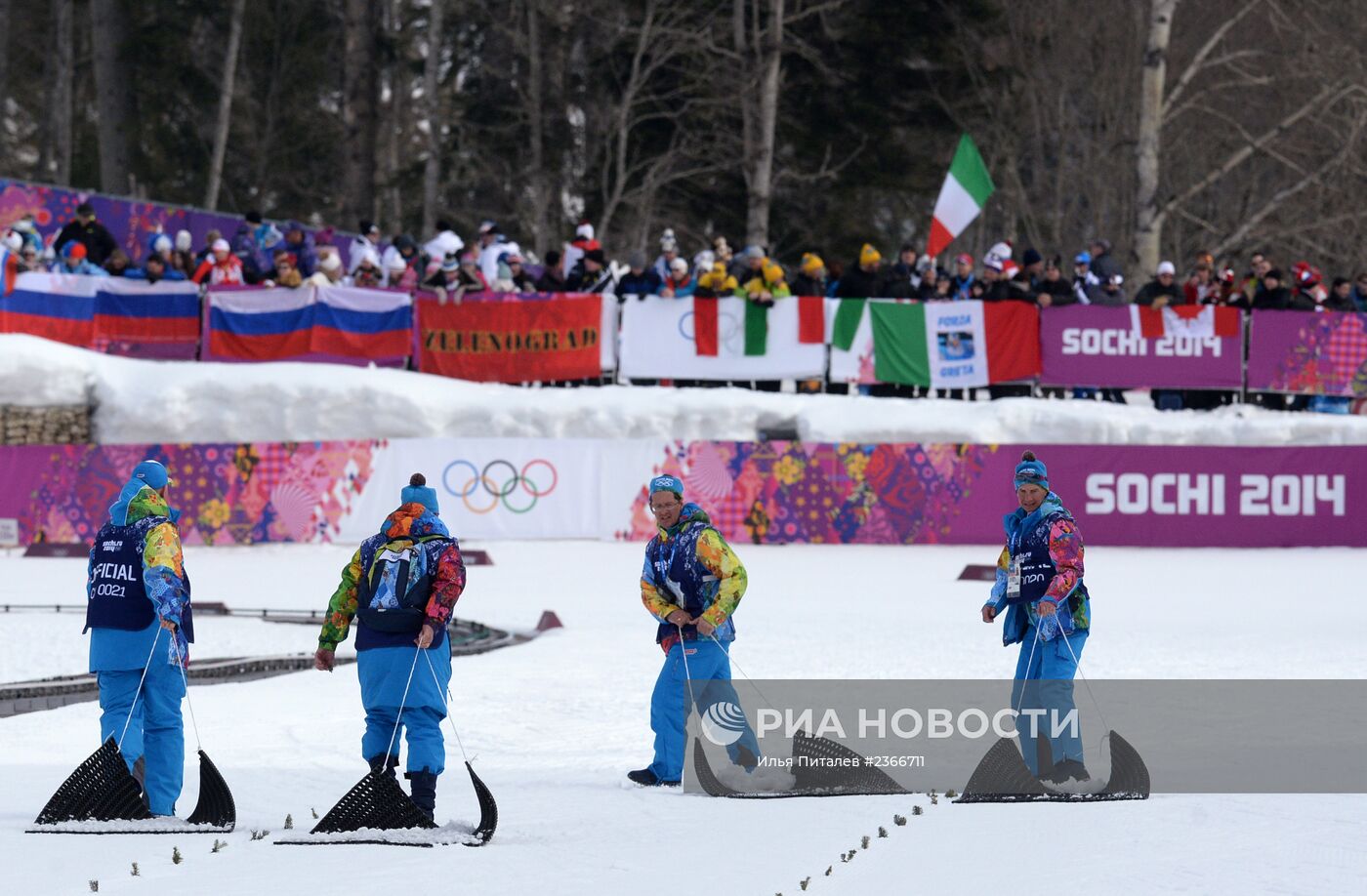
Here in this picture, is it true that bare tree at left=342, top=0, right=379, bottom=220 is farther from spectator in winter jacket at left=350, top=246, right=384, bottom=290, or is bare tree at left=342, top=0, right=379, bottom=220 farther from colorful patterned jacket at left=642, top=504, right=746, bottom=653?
colorful patterned jacket at left=642, top=504, right=746, bottom=653

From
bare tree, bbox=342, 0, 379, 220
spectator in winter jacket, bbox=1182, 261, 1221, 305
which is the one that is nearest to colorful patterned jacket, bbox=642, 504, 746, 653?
spectator in winter jacket, bbox=1182, 261, 1221, 305

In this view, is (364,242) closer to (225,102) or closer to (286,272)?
(286,272)

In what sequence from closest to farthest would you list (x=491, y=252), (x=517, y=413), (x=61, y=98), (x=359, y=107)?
1. (x=517, y=413)
2. (x=491, y=252)
3. (x=359, y=107)
4. (x=61, y=98)

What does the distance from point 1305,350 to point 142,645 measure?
1801 cm

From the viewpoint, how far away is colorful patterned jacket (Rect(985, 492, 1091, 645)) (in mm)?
9609

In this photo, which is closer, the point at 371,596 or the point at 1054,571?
the point at 371,596

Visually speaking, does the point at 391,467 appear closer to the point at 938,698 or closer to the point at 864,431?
the point at 864,431

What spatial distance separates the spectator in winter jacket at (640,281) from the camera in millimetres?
24312

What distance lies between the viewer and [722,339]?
2447cm

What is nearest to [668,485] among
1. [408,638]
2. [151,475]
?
[408,638]

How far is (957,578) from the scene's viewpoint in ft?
67.7

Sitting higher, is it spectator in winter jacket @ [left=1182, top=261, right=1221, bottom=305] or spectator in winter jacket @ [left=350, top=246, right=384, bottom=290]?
spectator in winter jacket @ [left=350, top=246, right=384, bottom=290]

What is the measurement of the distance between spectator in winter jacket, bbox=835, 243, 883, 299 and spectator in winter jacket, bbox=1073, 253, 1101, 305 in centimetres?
243

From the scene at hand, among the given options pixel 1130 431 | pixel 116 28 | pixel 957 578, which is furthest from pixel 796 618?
pixel 116 28
